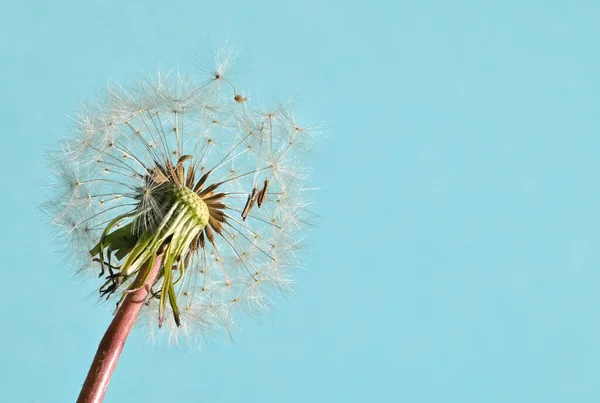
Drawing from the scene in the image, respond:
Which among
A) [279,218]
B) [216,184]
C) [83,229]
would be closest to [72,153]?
[83,229]

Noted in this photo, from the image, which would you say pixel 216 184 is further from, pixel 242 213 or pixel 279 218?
pixel 279 218

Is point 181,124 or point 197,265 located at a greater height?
point 181,124

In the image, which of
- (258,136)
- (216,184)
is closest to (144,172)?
(216,184)

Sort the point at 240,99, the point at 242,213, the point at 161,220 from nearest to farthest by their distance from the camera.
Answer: the point at 161,220 < the point at 242,213 < the point at 240,99

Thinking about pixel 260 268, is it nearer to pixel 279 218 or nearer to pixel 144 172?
pixel 279 218

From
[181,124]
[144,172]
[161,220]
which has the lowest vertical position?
[161,220]

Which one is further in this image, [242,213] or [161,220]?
[242,213]

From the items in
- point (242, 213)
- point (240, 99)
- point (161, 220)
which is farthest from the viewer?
point (240, 99)
